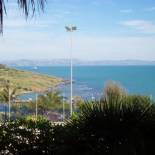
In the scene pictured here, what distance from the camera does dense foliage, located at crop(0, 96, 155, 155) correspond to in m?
5.63

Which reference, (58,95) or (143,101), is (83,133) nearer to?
(143,101)

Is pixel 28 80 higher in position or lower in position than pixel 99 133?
lower

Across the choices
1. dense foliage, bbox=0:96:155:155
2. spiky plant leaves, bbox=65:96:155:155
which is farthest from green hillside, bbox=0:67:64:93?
spiky plant leaves, bbox=65:96:155:155

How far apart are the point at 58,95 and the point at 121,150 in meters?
63.4

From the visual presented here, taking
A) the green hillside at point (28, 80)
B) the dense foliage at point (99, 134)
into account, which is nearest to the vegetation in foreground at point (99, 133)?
the dense foliage at point (99, 134)

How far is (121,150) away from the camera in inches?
215

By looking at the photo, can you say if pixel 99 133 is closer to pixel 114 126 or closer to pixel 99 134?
pixel 99 134

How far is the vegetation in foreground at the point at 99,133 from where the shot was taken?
563cm

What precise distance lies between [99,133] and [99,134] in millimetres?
11

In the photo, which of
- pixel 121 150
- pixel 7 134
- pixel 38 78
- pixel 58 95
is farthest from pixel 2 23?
pixel 38 78

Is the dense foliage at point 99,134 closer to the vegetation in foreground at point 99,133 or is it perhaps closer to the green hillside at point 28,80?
the vegetation in foreground at point 99,133

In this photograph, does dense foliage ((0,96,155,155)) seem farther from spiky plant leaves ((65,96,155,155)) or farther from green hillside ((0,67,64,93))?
green hillside ((0,67,64,93))

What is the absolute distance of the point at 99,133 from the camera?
575 centimetres

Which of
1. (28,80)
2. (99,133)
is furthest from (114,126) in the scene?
(28,80)
